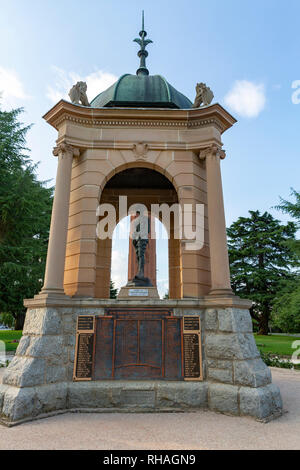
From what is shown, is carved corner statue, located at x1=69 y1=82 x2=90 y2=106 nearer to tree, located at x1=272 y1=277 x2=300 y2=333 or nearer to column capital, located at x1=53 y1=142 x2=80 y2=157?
column capital, located at x1=53 y1=142 x2=80 y2=157

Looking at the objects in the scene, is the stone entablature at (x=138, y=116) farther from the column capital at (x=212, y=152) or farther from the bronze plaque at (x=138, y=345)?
the bronze plaque at (x=138, y=345)

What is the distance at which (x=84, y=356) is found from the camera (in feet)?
20.9

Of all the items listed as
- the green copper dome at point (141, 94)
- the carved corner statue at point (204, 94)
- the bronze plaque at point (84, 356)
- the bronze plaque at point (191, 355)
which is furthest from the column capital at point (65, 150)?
the bronze plaque at point (191, 355)

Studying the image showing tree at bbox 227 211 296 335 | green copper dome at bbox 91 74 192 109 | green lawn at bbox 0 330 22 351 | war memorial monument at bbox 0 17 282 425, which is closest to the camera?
war memorial monument at bbox 0 17 282 425

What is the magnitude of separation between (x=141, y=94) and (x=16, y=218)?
39.8 feet

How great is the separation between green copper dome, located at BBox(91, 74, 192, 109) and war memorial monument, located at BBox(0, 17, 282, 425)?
0.37 ft

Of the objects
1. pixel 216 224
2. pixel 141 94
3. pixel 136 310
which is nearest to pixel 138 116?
pixel 141 94

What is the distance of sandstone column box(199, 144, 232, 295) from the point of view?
698 cm

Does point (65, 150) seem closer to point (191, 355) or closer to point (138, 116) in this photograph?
point (138, 116)

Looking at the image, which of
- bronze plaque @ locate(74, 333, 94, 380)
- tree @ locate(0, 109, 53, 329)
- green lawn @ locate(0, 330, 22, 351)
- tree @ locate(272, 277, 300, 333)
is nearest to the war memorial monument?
bronze plaque @ locate(74, 333, 94, 380)

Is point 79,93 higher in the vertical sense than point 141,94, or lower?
lower

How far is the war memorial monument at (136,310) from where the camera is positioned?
5926 mm
